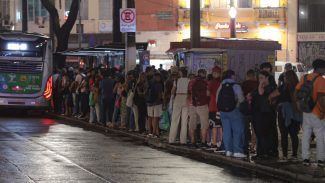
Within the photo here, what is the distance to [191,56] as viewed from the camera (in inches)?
819

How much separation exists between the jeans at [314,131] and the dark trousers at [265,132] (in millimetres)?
1182

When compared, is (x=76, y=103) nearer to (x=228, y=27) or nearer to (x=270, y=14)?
(x=228, y=27)

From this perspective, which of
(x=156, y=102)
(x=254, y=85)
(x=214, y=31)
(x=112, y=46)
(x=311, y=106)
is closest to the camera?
(x=311, y=106)

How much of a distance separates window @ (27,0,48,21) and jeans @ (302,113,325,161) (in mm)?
47922

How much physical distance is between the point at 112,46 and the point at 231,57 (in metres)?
7.50

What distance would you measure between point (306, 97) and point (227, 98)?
83.8 inches

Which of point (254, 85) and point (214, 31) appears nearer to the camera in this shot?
point (254, 85)

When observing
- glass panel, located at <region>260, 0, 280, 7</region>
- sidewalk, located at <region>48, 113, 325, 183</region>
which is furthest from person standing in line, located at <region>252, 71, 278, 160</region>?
glass panel, located at <region>260, 0, 280, 7</region>

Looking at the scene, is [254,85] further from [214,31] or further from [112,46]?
[214,31]

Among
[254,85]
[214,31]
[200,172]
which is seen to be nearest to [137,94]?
[254,85]

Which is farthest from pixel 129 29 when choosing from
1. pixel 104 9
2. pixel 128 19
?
pixel 104 9

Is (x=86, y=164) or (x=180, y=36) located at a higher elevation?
(x=180, y=36)

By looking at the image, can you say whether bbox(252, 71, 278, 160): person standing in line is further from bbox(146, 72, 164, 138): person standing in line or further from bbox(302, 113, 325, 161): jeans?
bbox(146, 72, 164, 138): person standing in line

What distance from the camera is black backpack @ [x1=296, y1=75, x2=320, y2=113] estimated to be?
43.7 ft
